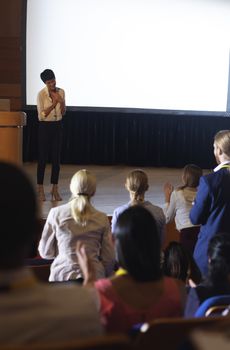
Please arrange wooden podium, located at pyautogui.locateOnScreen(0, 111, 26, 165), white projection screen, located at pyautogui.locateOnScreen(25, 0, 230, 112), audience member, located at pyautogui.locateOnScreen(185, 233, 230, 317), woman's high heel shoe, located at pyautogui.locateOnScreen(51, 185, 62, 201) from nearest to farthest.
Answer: audience member, located at pyautogui.locateOnScreen(185, 233, 230, 317) < wooden podium, located at pyautogui.locateOnScreen(0, 111, 26, 165) < woman's high heel shoe, located at pyautogui.locateOnScreen(51, 185, 62, 201) < white projection screen, located at pyautogui.locateOnScreen(25, 0, 230, 112)

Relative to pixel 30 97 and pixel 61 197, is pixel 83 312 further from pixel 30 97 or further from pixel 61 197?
pixel 30 97

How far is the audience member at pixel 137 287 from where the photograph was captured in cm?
159

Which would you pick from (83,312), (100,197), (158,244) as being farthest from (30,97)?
(83,312)

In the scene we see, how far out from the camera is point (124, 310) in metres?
1.58

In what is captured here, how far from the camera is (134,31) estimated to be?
8055 millimetres

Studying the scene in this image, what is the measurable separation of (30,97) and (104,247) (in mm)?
5574

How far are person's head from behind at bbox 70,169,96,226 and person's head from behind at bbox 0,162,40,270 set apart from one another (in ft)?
5.23

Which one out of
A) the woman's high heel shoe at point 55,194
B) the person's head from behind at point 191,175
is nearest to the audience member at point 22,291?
the person's head from behind at point 191,175

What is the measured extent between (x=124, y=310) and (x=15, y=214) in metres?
0.64

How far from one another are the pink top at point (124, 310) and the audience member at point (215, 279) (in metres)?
0.47

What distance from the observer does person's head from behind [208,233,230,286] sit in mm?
2209

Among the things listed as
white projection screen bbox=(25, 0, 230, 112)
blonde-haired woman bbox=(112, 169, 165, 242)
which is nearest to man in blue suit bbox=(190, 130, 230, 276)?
blonde-haired woman bbox=(112, 169, 165, 242)

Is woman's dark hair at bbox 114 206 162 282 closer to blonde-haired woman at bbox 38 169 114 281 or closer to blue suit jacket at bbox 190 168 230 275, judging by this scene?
blonde-haired woman at bbox 38 169 114 281

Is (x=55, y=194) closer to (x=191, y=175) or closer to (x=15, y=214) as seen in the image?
(x=191, y=175)
